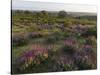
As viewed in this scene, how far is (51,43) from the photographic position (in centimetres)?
239

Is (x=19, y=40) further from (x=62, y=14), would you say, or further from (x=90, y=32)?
(x=90, y=32)

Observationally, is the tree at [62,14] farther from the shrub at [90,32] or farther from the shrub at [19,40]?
the shrub at [19,40]

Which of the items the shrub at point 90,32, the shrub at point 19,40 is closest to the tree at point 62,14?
the shrub at point 90,32

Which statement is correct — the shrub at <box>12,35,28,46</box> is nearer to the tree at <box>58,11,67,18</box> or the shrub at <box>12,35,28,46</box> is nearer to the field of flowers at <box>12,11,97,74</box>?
the field of flowers at <box>12,11,97,74</box>

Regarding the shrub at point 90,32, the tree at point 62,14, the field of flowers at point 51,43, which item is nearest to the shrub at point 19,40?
the field of flowers at point 51,43

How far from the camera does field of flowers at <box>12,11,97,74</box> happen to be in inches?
89.7

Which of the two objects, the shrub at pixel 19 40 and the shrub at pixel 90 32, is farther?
the shrub at pixel 90 32

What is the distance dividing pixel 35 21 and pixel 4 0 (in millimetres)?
399

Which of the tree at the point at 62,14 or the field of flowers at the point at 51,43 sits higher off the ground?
the tree at the point at 62,14

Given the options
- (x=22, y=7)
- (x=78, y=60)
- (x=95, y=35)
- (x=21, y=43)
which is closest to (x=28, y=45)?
(x=21, y=43)

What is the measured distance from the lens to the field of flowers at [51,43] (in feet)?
7.47

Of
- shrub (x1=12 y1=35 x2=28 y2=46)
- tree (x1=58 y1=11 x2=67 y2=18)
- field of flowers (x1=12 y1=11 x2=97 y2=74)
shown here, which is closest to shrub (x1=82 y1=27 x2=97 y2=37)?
field of flowers (x1=12 y1=11 x2=97 y2=74)

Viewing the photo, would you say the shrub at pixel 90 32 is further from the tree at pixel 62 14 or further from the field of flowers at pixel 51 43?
the tree at pixel 62 14

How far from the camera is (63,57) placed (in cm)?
241
